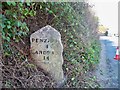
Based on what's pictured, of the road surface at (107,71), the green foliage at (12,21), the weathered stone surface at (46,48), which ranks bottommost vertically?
the road surface at (107,71)

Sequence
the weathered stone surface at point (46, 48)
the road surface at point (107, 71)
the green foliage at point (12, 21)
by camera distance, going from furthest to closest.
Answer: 1. the road surface at point (107, 71)
2. the weathered stone surface at point (46, 48)
3. the green foliage at point (12, 21)

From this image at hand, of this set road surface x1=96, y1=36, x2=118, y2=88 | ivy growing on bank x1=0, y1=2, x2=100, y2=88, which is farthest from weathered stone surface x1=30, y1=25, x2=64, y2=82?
road surface x1=96, y1=36, x2=118, y2=88

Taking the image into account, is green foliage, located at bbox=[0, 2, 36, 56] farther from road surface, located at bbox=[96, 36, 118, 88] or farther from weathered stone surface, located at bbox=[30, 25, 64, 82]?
road surface, located at bbox=[96, 36, 118, 88]

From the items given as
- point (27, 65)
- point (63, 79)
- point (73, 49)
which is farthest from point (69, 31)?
point (27, 65)

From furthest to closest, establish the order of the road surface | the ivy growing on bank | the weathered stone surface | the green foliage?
the road surface < the weathered stone surface < the ivy growing on bank < the green foliage

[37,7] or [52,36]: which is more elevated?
[37,7]

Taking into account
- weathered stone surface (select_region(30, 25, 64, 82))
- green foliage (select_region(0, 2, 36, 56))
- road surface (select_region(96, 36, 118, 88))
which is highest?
green foliage (select_region(0, 2, 36, 56))

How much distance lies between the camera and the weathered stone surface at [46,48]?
3598 millimetres

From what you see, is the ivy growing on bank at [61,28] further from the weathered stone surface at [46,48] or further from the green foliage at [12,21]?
the weathered stone surface at [46,48]

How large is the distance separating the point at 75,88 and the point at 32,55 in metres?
0.90

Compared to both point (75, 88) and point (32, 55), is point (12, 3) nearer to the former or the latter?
point (32, 55)

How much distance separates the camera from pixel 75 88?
3.97 meters

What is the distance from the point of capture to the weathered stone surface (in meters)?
3.60

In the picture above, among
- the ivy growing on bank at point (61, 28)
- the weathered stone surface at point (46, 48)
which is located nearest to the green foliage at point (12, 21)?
the ivy growing on bank at point (61, 28)
